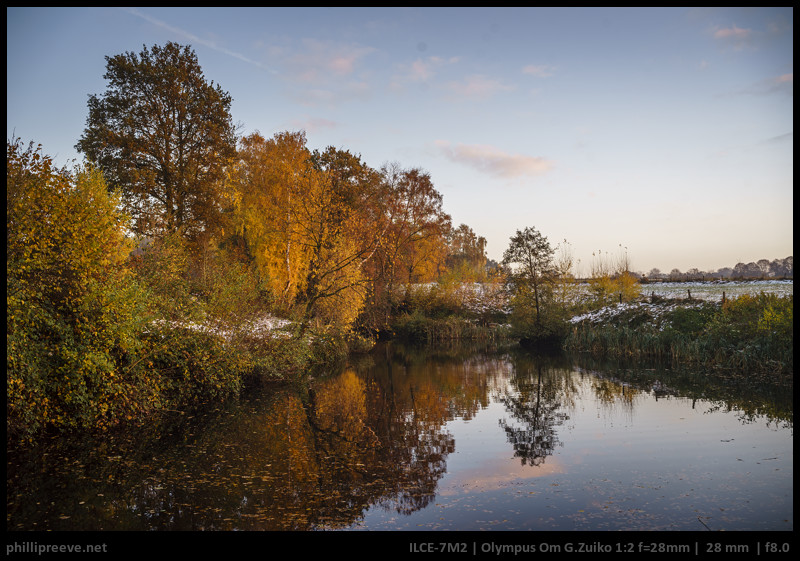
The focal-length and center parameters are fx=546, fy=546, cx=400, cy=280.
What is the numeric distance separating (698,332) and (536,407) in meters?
14.2

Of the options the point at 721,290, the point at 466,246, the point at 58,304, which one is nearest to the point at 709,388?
the point at 58,304

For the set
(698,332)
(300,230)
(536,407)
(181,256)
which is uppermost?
(300,230)

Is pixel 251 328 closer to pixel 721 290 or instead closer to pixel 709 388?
pixel 709 388

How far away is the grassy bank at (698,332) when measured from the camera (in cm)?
2217

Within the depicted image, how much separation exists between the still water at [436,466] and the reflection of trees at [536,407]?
3.9 inches

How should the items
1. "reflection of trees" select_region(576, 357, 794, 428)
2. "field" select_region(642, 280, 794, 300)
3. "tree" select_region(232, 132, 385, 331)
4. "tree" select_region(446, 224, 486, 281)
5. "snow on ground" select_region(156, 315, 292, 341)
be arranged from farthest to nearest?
"tree" select_region(446, 224, 486, 281) → "field" select_region(642, 280, 794, 300) → "tree" select_region(232, 132, 385, 331) → "snow on ground" select_region(156, 315, 292, 341) → "reflection of trees" select_region(576, 357, 794, 428)

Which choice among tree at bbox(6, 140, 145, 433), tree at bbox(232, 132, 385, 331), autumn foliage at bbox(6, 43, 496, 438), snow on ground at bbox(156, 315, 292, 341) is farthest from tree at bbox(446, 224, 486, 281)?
tree at bbox(6, 140, 145, 433)

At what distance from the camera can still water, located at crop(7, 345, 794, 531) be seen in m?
8.73

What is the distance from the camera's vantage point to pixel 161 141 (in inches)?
1254

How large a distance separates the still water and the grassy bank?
11.1 feet

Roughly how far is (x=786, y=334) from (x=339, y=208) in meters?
23.8

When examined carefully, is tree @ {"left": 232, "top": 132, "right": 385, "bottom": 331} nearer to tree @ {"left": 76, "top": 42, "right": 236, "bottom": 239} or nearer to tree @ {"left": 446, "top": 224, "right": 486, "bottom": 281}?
tree @ {"left": 76, "top": 42, "right": 236, "bottom": 239}

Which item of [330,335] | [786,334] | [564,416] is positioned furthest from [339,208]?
[786,334]
